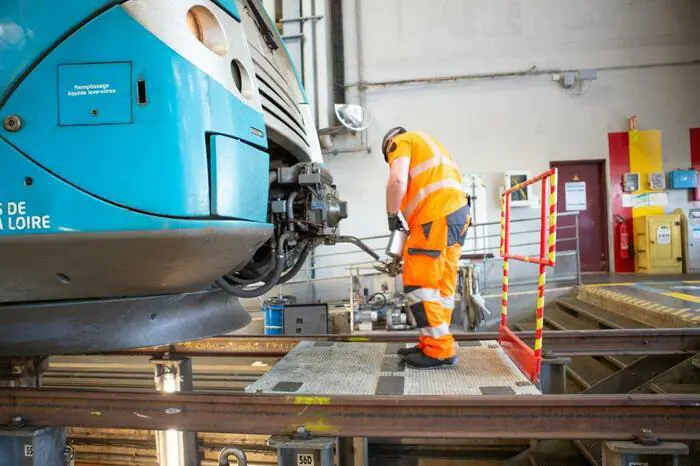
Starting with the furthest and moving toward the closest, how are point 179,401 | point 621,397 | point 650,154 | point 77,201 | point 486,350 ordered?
point 650,154, point 486,350, point 179,401, point 621,397, point 77,201

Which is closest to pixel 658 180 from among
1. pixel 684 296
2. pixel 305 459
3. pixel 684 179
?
pixel 684 179

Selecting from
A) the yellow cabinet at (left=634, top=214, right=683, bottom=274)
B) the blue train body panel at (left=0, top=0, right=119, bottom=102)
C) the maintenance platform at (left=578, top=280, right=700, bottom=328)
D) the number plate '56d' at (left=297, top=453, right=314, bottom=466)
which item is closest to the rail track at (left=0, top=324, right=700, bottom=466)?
the number plate '56d' at (left=297, top=453, right=314, bottom=466)

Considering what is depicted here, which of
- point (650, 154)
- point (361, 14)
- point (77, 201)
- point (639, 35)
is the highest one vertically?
point (361, 14)

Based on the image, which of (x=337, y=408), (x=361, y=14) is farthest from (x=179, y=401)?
(x=361, y=14)

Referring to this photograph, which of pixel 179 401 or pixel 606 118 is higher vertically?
pixel 606 118

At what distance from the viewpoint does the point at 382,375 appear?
2674 mm

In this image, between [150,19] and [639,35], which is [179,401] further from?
[639,35]

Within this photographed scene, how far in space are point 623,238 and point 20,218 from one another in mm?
11114

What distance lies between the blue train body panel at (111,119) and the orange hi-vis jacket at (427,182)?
1.52 metres

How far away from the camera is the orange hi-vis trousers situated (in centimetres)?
265

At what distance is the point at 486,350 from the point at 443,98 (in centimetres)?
816

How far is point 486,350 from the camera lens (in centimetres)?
319

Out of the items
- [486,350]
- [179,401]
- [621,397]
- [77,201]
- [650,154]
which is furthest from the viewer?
[650,154]

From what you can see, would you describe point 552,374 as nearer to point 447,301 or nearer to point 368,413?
point 447,301
